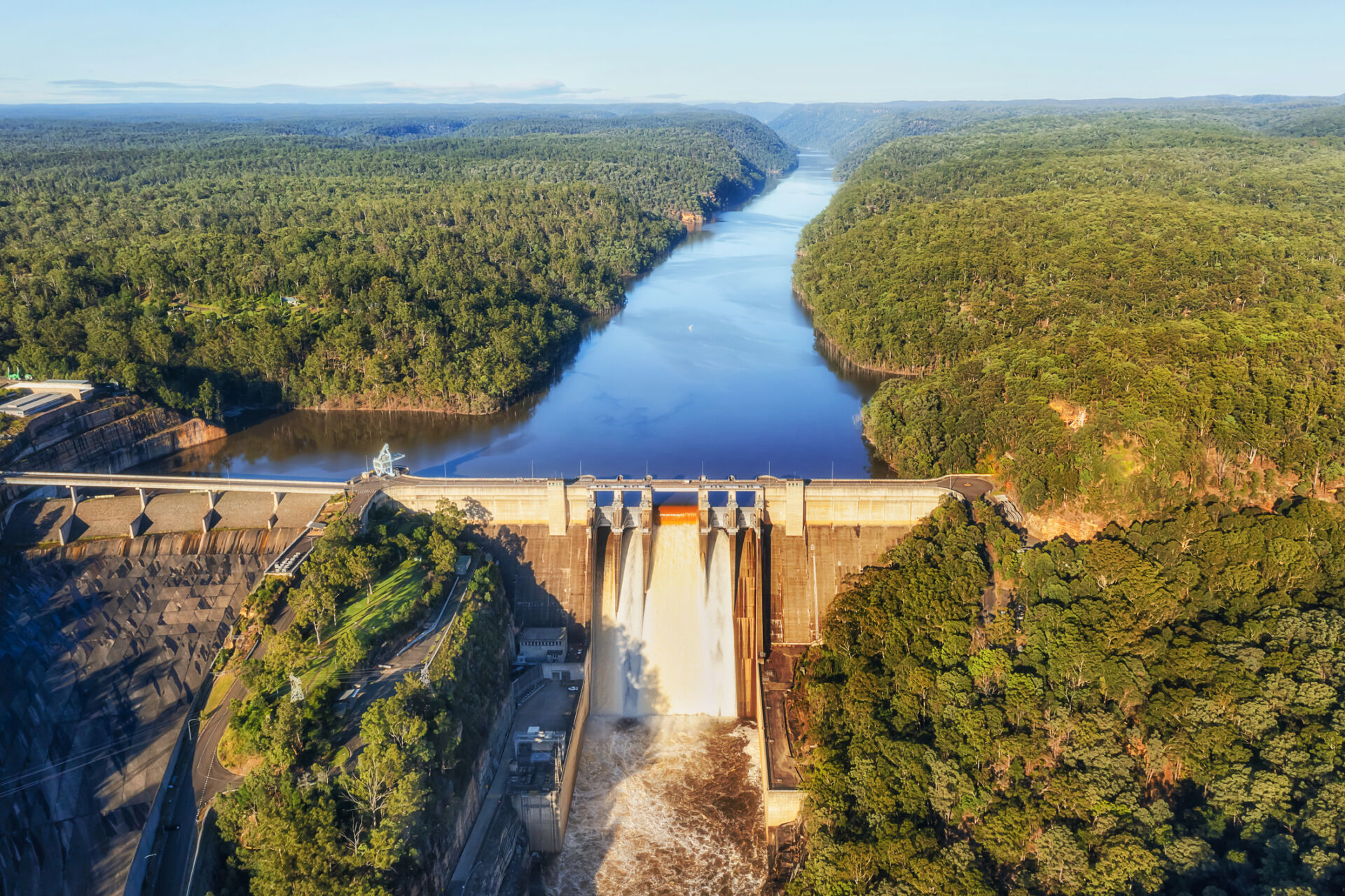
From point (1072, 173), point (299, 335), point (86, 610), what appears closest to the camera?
point (86, 610)

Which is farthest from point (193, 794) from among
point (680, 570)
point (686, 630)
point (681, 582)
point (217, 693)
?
point (680, 570)

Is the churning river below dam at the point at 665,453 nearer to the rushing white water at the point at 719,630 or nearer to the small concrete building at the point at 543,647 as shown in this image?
the rushing white water at the point at 719,630

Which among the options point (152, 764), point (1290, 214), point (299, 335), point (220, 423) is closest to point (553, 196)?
point (299, 335)

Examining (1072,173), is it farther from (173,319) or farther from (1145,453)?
(173,319)

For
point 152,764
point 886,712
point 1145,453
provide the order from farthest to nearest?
point 1145,453 → point 886,712 → point 152,764

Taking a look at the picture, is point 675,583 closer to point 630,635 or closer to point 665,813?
point 630,635

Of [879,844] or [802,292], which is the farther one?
[802,292]
